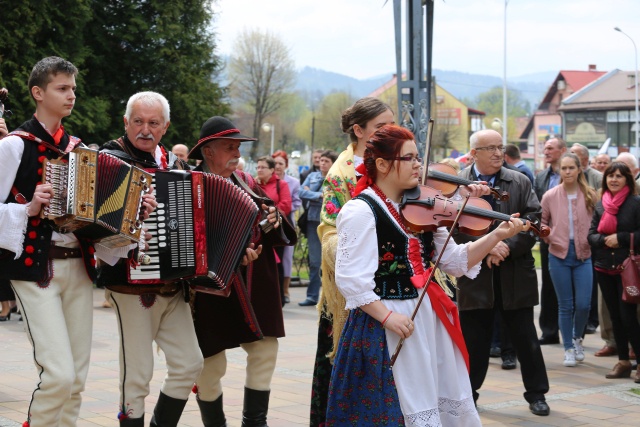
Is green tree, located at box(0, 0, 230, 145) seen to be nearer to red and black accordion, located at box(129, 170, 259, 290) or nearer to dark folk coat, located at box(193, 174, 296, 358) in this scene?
dark folk coat, located at box(193, 174, 296, 358)

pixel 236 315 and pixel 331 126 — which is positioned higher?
pixel 331 126

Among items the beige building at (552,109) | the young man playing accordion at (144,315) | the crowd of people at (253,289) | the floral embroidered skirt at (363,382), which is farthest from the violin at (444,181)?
the beige building at (552,109)

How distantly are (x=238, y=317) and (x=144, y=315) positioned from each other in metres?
0.73

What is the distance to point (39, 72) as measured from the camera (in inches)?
193

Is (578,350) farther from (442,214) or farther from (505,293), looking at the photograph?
(442,214)

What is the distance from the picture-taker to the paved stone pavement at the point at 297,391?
262 inches

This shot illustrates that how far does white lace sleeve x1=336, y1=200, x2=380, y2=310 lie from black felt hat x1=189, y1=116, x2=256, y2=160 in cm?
140

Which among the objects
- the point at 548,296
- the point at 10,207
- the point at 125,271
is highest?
the point at 10,207

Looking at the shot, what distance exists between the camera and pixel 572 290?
369 inches

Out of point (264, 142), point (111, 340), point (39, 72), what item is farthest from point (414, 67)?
point (264, 142)

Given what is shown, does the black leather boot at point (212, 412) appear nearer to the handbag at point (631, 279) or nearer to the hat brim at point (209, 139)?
the hat brim at point (209, 139)

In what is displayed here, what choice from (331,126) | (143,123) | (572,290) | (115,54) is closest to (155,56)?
(115,54)

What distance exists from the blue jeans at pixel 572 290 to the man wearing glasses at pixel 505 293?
2.02 m

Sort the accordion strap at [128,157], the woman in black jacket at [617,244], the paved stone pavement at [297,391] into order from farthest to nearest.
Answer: the woman in black jacket at [617,244] → the paved stone pavement at [297,391] → the accordion strap at [128,157]
